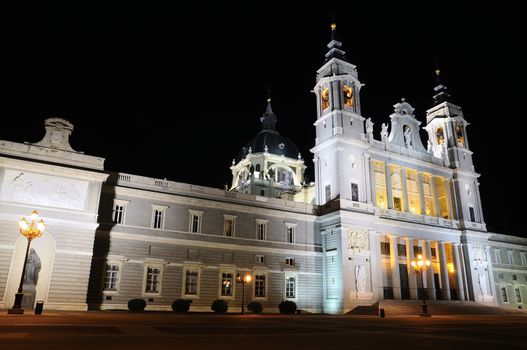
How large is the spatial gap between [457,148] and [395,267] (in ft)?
69.0

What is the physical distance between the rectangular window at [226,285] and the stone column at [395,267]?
17.4 meters

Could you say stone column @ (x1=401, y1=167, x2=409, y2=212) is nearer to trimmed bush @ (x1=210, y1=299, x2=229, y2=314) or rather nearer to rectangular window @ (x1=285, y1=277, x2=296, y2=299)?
rectangular window @ (x1=285, y1=277, x2=296, y2=299)

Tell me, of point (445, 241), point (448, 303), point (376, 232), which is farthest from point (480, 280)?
point (376, 232)

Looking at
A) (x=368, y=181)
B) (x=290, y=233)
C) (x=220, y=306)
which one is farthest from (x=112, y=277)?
(x=368, y=181)

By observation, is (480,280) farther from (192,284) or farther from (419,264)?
(192,284)

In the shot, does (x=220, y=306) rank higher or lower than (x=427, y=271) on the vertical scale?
lower

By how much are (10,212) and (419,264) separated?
32.0 metres

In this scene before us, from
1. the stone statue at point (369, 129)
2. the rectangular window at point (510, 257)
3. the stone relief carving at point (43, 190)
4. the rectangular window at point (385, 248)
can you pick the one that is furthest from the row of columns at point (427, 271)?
the stone relief carving at point (43, 190)

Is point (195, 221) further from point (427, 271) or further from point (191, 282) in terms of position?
point (427, 271)

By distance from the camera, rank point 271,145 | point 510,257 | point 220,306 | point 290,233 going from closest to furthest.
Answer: point 220,306
point 290,233
point 510,257
point 271,145

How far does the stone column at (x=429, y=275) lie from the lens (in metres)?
44.7

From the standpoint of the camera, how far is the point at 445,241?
158 ft

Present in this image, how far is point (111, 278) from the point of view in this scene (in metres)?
31.9

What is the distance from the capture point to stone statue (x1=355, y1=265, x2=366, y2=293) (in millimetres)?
39500
